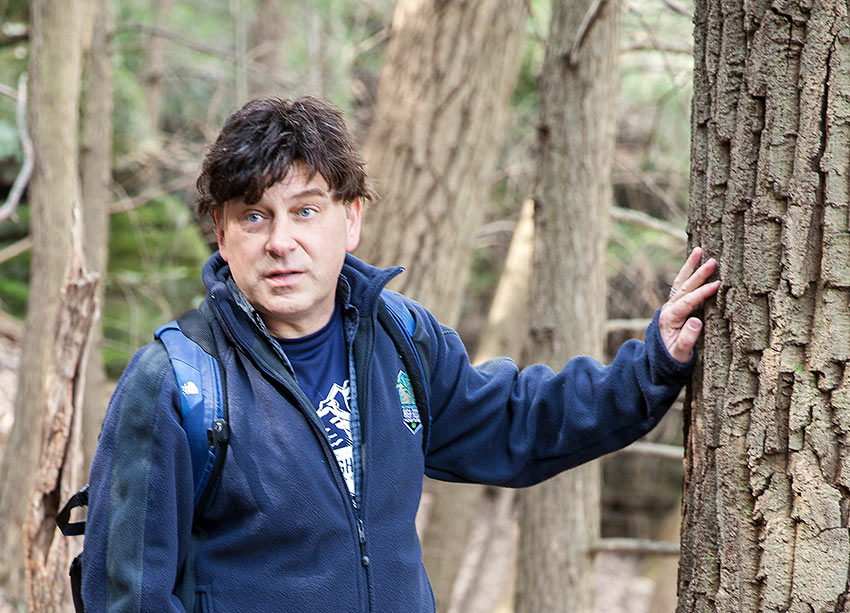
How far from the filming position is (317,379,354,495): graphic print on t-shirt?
213 centimetres

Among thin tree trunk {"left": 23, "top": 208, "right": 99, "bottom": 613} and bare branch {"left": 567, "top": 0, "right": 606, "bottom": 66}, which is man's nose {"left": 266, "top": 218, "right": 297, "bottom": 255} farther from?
bare branch {"left": 567, "top": 0, "right": 606, "bottom": 66}

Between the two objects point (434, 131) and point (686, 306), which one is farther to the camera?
point (434, 131)

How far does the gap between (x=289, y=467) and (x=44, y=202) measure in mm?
3820

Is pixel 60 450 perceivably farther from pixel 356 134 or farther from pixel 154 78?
pixel 154 78

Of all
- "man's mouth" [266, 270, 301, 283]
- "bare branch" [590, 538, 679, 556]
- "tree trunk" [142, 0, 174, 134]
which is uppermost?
"tree trunk" [142, 0, 174, 134]

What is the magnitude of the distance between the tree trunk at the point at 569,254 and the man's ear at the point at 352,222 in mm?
2007

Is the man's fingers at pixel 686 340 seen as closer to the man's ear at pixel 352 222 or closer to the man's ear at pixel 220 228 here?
the man's ear at pixel 352 222

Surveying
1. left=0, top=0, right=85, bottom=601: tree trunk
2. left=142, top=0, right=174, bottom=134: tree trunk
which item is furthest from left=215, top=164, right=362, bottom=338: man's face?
left=142, top=0, right=174, bottom=134: tree trunk

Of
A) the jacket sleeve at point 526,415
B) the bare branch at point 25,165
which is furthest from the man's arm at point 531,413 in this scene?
the bare branch at point 25,165

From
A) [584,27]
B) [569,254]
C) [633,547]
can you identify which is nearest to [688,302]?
[584,27]

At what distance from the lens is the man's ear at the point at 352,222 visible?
7.57ft

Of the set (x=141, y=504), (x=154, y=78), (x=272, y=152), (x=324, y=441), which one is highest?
(x=154, y=78)

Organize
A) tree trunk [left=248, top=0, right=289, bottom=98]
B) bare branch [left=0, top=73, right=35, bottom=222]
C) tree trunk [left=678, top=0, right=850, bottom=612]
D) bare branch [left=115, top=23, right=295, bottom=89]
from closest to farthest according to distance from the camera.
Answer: tree trunk [left=678, top=0, right=850, bottom=612] → bare branch [left=0, top=73, right=35, bottom=222] → bare branch [left=115, top=23, right=295, bottom=89] → tree trunk [left=248, top=0, right=289, bottom=98]

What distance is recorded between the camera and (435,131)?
4.36m
